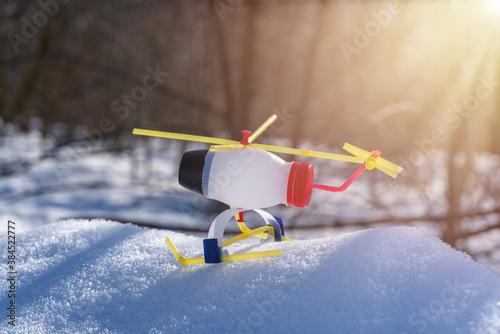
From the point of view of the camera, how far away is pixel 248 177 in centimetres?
49

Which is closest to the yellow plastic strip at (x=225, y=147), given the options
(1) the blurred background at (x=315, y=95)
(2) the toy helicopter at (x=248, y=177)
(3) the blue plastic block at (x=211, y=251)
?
(2) the toy helicopter at (x=248, y=177)

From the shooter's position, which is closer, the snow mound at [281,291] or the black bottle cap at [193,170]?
the snow mound at [281,291]

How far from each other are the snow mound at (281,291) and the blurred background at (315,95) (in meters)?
0.67

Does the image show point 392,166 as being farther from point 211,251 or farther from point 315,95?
point 315,95

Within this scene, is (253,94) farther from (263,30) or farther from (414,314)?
(414,314)

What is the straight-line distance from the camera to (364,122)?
4.04 ft

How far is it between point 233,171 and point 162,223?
825mm

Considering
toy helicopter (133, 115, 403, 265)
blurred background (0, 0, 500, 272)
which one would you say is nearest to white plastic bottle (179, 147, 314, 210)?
toy helicopter (133, 115, 403, 265)

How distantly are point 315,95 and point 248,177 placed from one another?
0.77 metres

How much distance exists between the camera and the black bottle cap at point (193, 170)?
0.51 m

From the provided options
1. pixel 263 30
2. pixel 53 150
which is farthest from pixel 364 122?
pixel 53 150

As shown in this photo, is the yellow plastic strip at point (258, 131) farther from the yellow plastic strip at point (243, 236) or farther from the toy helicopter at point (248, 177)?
the yellow plastic strip at point (243, 236)

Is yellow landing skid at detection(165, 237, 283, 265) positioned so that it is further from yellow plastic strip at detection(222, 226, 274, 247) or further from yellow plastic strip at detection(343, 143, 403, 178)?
yellow plastic strip at detection(343, 143, 403, 178)

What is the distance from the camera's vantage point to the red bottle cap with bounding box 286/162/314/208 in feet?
1.57
